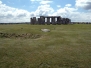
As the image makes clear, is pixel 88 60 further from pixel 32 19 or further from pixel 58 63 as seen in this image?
pixel 32 19

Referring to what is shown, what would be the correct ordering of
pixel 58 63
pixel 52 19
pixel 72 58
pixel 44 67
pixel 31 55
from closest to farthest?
pixel 44 67
pixel 58 63
pixel 72 58
pixel 31 55
pixel 52 19

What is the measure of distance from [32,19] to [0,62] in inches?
2341

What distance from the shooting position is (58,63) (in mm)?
9555

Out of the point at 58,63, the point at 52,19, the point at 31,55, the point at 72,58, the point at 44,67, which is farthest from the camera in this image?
the point at 52,19

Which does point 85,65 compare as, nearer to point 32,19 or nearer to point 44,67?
point 44,67

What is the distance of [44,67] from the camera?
352 inches

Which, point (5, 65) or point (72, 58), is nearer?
point (5, 65)

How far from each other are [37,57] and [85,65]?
3.62m

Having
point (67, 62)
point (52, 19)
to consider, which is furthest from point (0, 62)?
point (52, 19)

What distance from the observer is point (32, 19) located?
68.4 meters

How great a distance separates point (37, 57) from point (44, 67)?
1.93 meters

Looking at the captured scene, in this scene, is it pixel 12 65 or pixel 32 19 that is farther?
pixel 32 19

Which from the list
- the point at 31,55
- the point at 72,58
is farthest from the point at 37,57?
the point at 72,58

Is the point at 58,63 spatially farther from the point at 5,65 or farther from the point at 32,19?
the point at 32,19
